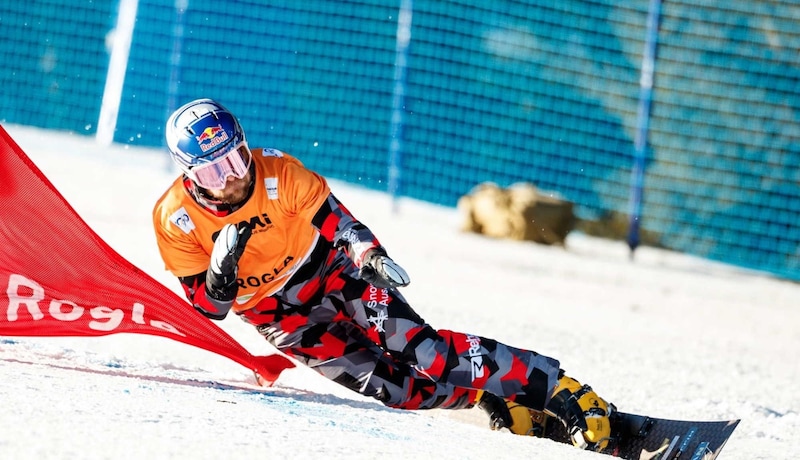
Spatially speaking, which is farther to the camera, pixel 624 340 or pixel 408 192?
pixel 408 192

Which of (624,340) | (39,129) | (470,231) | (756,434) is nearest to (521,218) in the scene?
(470,231)

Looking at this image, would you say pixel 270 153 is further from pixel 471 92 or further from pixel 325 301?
pixel 471 92

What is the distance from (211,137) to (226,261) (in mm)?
525

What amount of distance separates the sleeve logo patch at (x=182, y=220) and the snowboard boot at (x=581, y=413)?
1719mm

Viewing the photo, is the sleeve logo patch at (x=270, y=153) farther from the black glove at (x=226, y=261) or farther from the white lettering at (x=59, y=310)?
the white lettering at (x=59, y=310)

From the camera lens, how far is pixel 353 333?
16.3ft

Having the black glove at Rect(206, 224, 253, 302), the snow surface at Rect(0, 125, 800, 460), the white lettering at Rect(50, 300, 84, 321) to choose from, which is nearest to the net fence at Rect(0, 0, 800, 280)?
the snow surface at Rect(0, 125, 800, 460)

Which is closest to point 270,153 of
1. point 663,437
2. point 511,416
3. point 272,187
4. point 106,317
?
point 272,187

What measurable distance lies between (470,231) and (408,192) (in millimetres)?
765

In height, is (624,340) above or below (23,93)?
below

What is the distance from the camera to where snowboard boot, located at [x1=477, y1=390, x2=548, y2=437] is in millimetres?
5020

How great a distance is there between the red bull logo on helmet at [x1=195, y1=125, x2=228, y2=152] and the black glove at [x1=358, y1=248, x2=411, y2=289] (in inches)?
29.8

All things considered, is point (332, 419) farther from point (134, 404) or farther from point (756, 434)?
point (756, 434)

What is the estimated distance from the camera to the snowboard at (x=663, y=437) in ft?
14.9
